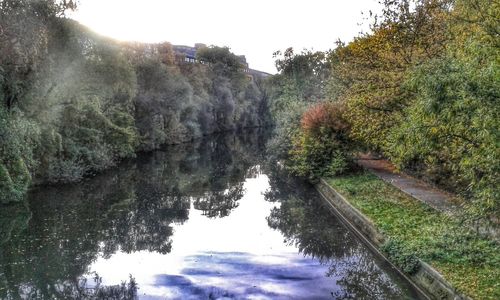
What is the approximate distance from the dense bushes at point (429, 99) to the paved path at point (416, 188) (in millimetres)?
591

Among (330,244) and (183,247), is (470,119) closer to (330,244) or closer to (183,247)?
(330,244)

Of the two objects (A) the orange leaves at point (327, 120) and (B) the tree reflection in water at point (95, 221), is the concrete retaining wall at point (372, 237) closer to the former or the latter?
(A) the orange leaves at point (327, 120)

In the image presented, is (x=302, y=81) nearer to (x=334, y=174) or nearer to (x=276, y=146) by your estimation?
(x=276, y=146)

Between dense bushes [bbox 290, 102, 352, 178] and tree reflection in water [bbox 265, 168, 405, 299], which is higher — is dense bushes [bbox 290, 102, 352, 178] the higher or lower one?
the higher one

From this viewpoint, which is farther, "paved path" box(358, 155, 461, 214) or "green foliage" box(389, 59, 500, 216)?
"paved path" box(358, 155, 461, 214)

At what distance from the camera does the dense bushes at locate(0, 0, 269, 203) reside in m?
21.0

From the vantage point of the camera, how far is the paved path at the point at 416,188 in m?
18.0

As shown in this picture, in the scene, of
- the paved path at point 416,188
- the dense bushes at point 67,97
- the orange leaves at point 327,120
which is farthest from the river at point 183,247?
the orange leaves at point 327,120

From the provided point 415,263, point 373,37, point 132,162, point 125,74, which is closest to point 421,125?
point 415,263

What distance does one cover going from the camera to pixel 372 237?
52.8ft

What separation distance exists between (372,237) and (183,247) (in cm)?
682

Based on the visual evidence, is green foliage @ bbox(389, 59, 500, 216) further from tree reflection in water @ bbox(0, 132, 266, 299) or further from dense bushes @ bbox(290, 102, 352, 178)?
dense bushes @ bbox(290, 102, 352, 178)

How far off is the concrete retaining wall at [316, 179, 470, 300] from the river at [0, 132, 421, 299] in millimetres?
351

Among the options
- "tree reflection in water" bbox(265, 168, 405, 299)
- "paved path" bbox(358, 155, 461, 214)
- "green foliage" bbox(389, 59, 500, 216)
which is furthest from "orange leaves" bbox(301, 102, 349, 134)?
"green foliage" bbox(389, 59, 500, 216)
